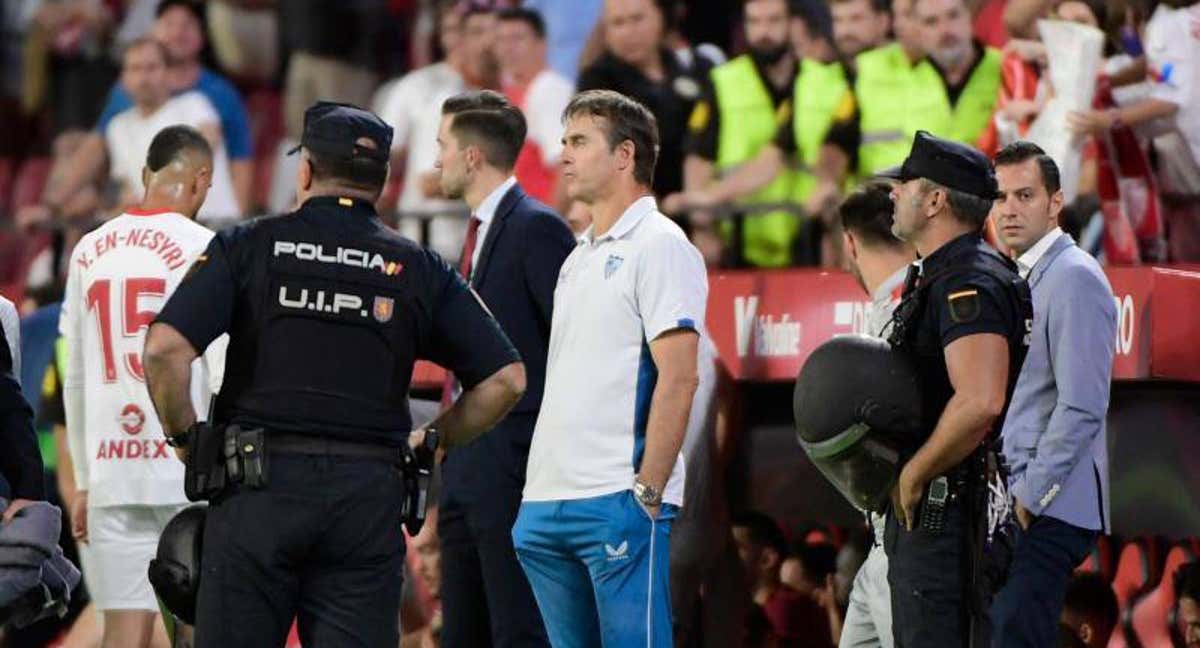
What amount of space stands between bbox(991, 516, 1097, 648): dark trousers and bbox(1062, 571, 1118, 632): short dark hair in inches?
66.9

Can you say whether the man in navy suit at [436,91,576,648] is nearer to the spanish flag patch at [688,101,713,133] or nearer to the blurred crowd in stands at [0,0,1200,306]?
the blurred crowd in stands at [0,0,1200,306]

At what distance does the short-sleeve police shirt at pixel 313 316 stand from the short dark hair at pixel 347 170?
0.06 metres

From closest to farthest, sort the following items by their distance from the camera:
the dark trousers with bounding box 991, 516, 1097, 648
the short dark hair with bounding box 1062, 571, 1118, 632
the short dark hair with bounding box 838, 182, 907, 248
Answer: the dark trousers with bounding box 991, 516, 1097, 648
the short dark hair with bounding box 838, 182, 907, 248
the short dark hair with bounding box 1062, 571, 1118, 632

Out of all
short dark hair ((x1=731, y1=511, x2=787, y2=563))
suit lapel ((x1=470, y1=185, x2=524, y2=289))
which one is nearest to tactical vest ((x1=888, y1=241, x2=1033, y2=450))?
suit lapel ((x1=470, y1=185, x2=524, y2=289))

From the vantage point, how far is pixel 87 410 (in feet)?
28.1

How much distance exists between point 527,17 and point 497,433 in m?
5.33

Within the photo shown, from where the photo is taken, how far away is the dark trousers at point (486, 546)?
7.64m

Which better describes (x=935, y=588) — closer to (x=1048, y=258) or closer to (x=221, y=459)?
(x=1048, y=258)

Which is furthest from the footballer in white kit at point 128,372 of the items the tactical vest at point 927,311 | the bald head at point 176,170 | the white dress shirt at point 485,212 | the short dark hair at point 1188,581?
the short dark hair at point 1188,581

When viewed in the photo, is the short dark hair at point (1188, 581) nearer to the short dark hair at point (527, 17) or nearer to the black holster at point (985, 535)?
the black holster at point (985, 535)

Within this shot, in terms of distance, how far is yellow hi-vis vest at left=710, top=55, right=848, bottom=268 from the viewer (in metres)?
→ 11.3

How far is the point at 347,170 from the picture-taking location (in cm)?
651

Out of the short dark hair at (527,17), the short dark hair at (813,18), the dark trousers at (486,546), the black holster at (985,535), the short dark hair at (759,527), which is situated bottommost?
the short dark hair at (759,527)

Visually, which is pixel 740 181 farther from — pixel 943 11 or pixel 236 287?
pixel 236 287
